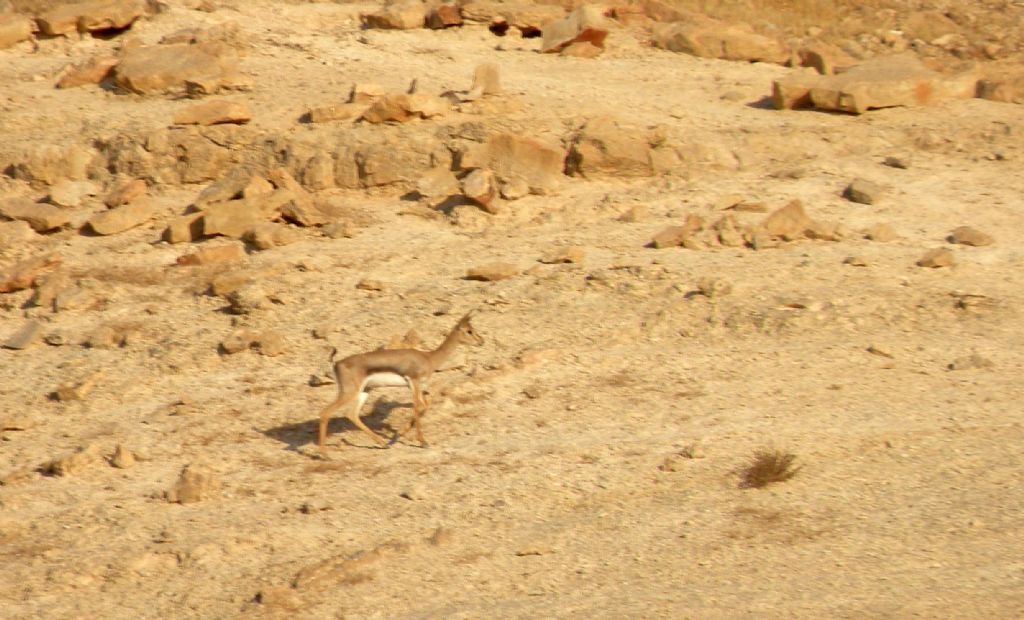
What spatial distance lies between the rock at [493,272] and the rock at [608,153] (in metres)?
2.21

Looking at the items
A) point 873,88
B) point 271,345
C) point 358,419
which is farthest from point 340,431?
point 873,88

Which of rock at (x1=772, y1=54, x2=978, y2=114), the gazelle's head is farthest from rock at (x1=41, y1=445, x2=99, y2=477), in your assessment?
rock at (x1=772, y1=54, x2=978, y2=114)

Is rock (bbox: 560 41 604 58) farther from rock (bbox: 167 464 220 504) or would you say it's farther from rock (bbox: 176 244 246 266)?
rock (bbox: 167 464 220 504)

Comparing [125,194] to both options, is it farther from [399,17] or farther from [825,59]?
[825,59]

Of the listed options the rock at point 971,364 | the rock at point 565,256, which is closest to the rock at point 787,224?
the rock at point 565,256

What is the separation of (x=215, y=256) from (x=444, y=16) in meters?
6.13

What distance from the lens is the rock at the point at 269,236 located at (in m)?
15.1

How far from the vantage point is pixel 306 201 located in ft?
51.2

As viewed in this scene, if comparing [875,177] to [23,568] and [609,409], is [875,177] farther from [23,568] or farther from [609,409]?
[23,568]

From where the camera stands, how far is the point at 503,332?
43.5 feet

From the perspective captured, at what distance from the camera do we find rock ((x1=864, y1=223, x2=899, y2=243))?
1470 centimetres

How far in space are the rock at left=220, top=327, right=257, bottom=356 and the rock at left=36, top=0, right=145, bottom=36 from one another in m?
7.83

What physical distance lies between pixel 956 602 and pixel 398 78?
36.2 feet

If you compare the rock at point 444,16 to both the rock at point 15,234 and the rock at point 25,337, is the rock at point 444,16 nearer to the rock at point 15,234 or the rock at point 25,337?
the rock at point 15,234
